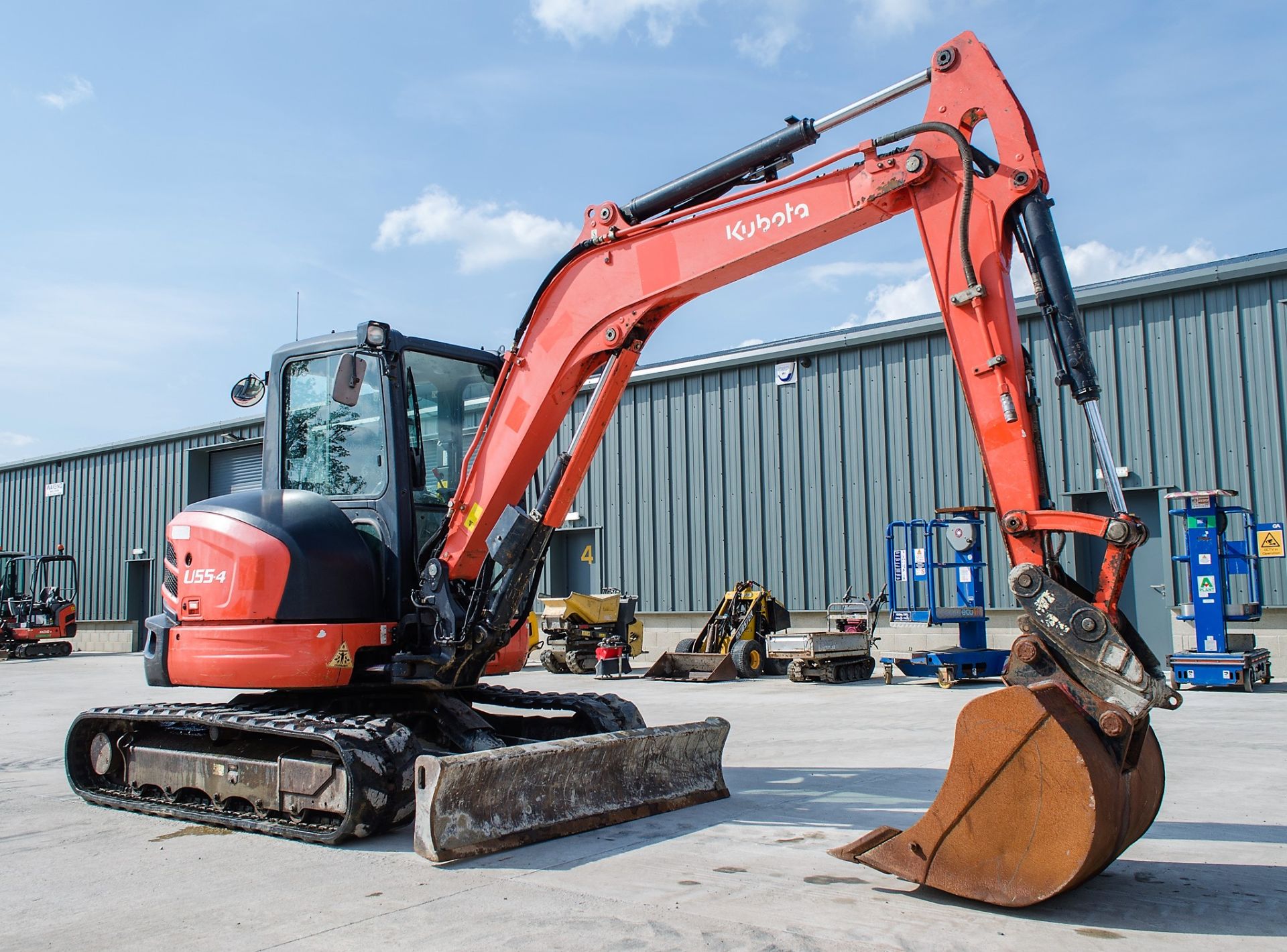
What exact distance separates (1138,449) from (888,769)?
12.2m

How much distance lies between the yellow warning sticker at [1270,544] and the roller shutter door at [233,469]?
2310cm

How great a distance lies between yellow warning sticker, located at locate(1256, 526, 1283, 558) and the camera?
15.8 metres

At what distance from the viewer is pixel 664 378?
24016 millimetres

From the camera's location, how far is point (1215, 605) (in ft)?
48.0

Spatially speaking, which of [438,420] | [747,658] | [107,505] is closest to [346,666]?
[438,420]

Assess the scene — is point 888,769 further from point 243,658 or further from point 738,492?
point 738,492

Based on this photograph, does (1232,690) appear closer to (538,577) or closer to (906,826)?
(906,826)

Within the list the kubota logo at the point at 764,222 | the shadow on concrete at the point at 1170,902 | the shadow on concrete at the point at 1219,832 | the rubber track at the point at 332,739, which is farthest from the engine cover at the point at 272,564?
the shadow on concrete at the point at 1219,832

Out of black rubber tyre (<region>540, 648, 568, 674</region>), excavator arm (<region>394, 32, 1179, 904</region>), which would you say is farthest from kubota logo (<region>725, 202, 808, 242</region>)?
black rubber tyre (<region>540, 648, 568, 674</region>)

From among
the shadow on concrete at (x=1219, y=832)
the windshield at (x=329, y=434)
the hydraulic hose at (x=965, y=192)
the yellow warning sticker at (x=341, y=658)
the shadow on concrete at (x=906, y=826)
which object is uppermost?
the hydraulic hose at (x=965, y=192)

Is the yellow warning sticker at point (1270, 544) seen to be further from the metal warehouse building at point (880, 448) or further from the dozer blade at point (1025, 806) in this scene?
the dozer blade at point (1025, 806)

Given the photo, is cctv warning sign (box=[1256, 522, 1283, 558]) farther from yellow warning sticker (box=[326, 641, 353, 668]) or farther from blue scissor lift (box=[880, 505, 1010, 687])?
yellow warning sticker (box=[326, 641, 353, 668])

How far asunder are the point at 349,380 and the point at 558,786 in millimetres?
2786

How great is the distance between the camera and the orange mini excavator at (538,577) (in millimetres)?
4551
